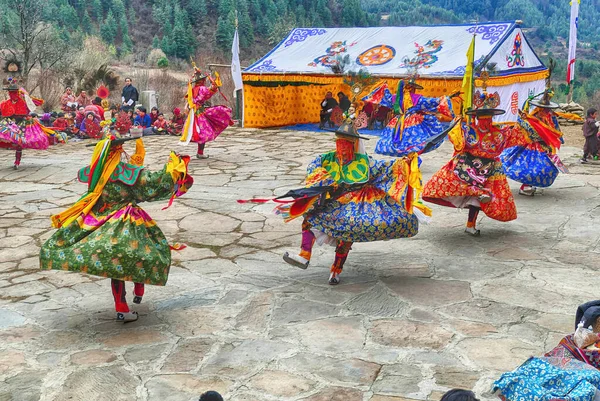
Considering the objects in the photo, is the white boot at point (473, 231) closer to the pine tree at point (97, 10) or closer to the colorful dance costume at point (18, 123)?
the colorful dance costume at point (18, 123)

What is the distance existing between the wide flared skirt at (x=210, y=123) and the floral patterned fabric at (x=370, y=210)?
300 inches

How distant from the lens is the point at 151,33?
43750mm

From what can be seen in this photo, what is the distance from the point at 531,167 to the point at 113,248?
686cm

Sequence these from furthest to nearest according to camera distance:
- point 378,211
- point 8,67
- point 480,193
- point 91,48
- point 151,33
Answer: point 151,33 < point 91,48 < point 8,67 < point 480,193 < point 378,211

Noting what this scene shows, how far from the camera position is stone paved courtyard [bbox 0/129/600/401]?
5.35 m

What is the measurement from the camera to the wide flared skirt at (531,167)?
1067 centimetres

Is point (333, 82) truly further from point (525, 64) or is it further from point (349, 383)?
point (349, 383)

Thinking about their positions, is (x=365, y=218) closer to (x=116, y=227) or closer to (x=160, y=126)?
(x=116, y=227)

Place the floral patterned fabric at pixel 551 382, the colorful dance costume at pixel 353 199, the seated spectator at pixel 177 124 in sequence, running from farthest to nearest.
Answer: the seated spectator at pixel 177 124, the colorful dance costume at pixel 353 199, the floral patterned fabric at pixel 551 382

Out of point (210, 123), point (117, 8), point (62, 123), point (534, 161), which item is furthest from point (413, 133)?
point (117, 8)

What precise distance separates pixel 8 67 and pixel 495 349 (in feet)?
28.2

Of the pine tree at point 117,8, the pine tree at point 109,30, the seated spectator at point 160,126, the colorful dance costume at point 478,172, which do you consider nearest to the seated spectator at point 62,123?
the seated spectator at point 160,126

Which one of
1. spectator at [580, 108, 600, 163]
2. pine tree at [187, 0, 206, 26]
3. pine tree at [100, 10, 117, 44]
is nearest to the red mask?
spectator at [580, 108, 600, 163]

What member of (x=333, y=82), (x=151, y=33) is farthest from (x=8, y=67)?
(x=151, y=33)
